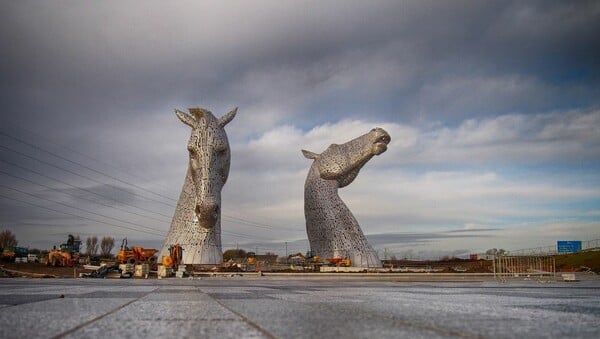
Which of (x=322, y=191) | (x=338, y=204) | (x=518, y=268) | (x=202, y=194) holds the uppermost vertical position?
(x=322, y=191)

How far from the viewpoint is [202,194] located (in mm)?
29828

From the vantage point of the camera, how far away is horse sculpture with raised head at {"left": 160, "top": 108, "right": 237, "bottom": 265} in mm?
29969

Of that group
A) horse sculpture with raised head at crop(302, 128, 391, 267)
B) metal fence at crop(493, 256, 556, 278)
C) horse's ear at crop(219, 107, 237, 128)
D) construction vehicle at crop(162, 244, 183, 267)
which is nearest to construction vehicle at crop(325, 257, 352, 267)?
horse sculpture with raised head at crop(302, 128, 391, 267)

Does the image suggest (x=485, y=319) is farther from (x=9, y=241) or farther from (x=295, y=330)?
(x=9, y=241)

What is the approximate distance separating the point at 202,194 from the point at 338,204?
9.20 metres

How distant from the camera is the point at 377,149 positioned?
33.3 meters

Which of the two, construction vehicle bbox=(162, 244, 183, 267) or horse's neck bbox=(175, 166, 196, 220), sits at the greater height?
horse's neck bbox=(175, 166, 196, 220)

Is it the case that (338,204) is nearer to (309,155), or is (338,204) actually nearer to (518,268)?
(309,155)

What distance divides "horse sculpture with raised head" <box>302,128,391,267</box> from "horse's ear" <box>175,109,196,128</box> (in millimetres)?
8879

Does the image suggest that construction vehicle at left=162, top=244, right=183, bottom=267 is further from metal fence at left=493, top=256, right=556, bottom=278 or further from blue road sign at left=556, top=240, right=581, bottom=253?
blue road sign at left=556, top=240, right=581, bottom=253

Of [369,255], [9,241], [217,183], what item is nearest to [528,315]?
[217,183]

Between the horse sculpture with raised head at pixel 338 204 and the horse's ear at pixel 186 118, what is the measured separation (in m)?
8.88

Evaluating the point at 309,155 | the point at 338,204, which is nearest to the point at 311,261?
the point at 338,204

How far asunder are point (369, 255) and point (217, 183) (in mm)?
10972
